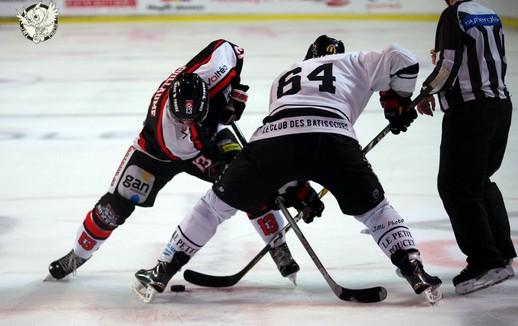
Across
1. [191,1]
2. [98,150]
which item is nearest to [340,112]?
[98,150]

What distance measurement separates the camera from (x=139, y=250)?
371 cm

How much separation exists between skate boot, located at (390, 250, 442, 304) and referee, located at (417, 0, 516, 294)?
0.60 feet

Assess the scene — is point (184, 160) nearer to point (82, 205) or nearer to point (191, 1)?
point (82, 205)

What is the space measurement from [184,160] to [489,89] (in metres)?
1.05

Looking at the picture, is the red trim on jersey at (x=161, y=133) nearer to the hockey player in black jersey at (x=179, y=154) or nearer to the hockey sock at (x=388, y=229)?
the hockey player in black jersey at (x=179, y=154)

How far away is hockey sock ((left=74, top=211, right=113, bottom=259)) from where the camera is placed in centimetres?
332

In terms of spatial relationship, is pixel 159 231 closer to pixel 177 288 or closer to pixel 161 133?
pixel 177 288

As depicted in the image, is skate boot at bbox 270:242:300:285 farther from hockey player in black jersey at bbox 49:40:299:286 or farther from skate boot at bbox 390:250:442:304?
skate boot at bbox 390:250:442:304

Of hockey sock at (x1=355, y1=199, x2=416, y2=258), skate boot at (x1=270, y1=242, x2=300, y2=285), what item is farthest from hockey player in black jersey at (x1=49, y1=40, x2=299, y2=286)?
hockey sock at (x1=355, y1=199, x2=416, y2=258)

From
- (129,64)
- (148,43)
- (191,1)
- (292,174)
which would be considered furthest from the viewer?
(191,1)

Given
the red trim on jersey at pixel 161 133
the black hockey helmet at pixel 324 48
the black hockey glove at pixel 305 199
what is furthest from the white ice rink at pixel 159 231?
the black hockey helmet at pixel 324 48

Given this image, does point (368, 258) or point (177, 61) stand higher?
point (368, 258)

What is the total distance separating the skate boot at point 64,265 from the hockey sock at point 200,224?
1.57ft

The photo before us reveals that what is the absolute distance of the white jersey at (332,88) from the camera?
116 inches
